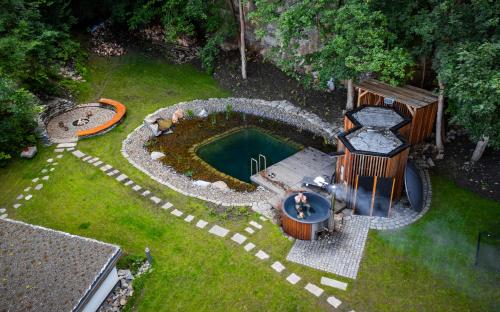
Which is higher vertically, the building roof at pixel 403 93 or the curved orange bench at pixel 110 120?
the building roof at pixel 403 93

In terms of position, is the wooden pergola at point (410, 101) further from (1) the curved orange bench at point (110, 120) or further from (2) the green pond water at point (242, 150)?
(1) the curved orange bench at point (110, 120)

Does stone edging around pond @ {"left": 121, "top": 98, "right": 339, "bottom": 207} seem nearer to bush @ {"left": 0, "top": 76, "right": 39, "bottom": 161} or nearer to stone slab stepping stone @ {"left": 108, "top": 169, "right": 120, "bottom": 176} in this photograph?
stone slab stepping stone @ {"left": 108, "top": 169, "right": 120, "bottom": 176}

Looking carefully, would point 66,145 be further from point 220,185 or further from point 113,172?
point 220,185

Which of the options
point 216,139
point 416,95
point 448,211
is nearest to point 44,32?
point 216,139

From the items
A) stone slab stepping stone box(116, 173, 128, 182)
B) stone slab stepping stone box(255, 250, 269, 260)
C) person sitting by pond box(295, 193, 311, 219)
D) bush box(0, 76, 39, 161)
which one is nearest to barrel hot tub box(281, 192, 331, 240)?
person sitting by pond box(295, 193, 311, 219)

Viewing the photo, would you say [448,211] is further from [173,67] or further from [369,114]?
[173,67]

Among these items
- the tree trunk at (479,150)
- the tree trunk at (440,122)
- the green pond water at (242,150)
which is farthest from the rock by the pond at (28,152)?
the tree trunk at (479,150)
